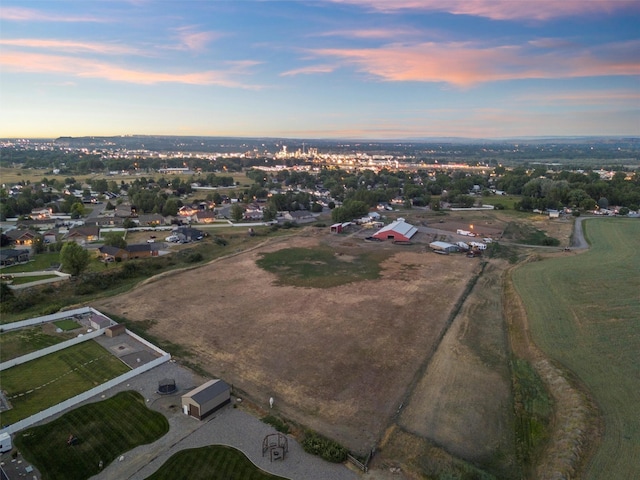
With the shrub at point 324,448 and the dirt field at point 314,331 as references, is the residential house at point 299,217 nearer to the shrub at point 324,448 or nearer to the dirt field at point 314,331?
the dirt field at point 314,331

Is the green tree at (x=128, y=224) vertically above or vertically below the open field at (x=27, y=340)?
above

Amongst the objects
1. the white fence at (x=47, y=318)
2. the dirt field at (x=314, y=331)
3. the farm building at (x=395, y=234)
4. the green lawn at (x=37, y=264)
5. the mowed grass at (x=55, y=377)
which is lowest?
the dirt field at (x=314, y=331)

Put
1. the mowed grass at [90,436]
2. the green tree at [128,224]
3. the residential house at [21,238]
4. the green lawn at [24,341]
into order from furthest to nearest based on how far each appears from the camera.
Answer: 1. the green tree at [128,224]
2. the residential house at [21,238]
3. the green lawn at [24,341]
4. the mowed grass at [90,436]

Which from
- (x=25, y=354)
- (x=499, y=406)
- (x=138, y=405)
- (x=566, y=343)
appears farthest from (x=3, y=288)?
(x=566, y=343)

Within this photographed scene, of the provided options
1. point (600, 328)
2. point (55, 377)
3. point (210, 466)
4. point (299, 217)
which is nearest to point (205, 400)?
point (210, 466)

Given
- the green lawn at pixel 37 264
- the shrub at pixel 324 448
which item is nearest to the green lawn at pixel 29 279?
the green lawn at pixel 37 264

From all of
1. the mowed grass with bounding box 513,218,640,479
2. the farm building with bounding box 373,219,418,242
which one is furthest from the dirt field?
the farm building with bounding box 373,219,418,242

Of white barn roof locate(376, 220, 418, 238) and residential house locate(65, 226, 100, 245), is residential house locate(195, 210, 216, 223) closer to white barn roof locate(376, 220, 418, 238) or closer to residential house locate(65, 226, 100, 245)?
residential house locate(65, 226, 100, 245)
